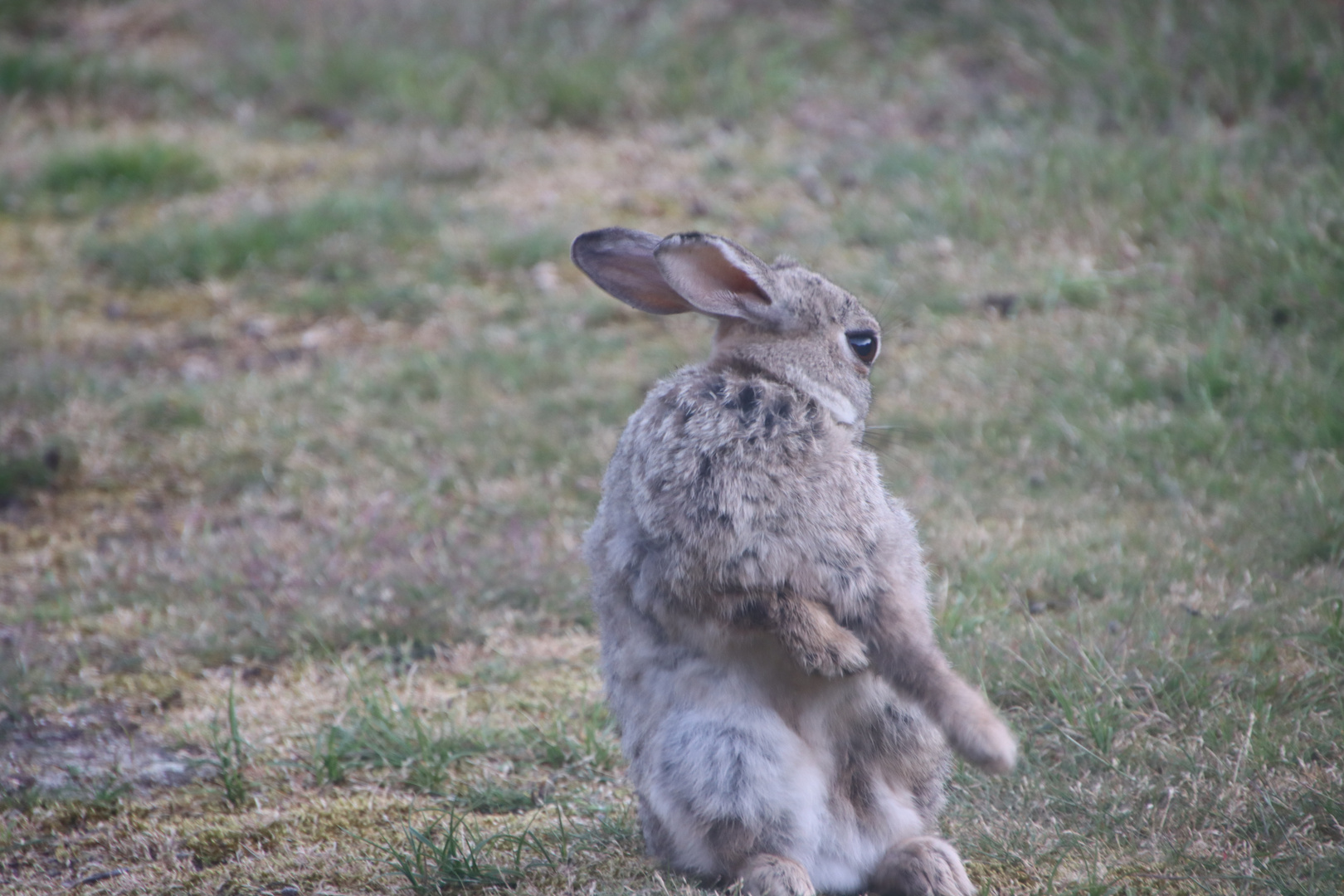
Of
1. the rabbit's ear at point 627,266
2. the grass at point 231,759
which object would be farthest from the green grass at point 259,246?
the rabbit's ear at point 627,266

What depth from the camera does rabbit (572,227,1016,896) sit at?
9.68ft

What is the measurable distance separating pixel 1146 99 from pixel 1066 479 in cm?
391

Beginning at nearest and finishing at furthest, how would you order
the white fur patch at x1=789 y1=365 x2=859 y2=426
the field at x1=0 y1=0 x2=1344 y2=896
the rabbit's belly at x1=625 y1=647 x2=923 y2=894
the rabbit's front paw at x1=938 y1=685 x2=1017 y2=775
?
the rabbit's front paw at x1=938 y1=685 x2=1017 y2=775 → the rabbit's belly at x1=625 y1=647 x2=923 y2=894 → the white fur patch at x1=789 y1=365 x2=859 y2=426 → the field at x1=0 y1=0 x2=1344 y2=896

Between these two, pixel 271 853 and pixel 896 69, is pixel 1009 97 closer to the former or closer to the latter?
pixel 896 69

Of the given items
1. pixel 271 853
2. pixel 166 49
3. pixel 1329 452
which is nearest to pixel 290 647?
pixel 271 853

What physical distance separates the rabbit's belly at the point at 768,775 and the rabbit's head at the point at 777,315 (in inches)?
26.8

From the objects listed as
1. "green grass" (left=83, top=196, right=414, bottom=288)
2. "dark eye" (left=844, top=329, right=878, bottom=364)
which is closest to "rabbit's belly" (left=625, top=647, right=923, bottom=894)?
"dark eye" (left=844, top=329, right=878, bottom=364)

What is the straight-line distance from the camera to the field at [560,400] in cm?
374

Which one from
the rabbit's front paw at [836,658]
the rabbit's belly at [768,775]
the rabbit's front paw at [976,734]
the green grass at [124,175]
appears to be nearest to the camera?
the rabbit's front paw at [976,734]

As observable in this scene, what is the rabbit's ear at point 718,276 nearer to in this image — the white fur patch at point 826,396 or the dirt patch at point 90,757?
the white fur patch at point 826,396

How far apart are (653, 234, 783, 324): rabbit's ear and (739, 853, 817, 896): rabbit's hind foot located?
49.4 inches

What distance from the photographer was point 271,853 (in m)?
3.63

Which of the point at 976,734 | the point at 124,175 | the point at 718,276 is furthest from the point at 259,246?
the point at 976,734

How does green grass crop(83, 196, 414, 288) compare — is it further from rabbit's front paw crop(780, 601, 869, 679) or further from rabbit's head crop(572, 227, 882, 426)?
rabbit's front paw crop(780, 601, 869, 679)
